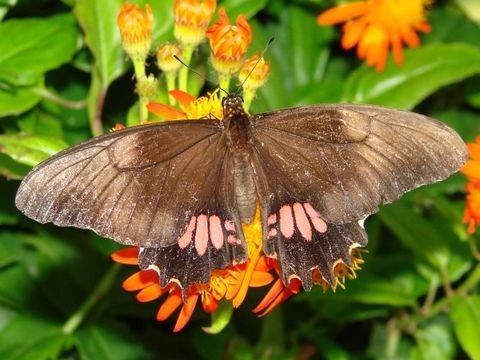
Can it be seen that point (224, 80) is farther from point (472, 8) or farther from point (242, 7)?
point (472, 8)

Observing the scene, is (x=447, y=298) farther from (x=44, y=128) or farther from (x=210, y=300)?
(x=44, y=128)

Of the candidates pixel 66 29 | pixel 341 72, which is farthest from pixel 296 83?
pixel 66 29

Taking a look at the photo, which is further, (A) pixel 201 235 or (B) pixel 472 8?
(B) pixel 472 8

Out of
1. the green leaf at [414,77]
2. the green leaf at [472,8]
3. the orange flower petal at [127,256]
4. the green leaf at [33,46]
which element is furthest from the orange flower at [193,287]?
the green leaf at [472,8]

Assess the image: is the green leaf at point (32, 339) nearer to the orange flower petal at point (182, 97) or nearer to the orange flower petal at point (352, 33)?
the orange flower petal at point (182, 97)

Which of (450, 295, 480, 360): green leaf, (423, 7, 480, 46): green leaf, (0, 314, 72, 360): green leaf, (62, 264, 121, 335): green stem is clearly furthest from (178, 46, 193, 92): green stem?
(423, 7, 480, 46): green leaf

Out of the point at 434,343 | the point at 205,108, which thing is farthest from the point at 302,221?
the point at 434,343
